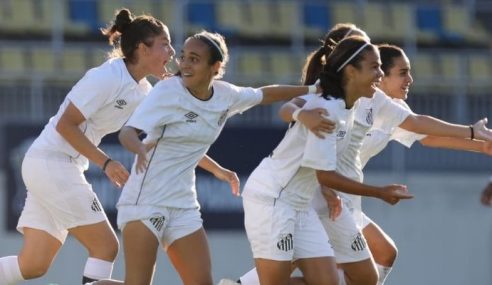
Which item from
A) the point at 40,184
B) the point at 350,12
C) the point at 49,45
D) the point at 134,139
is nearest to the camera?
the point at 134,139

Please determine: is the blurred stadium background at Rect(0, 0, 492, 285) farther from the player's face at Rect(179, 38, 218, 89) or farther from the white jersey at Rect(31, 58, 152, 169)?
the player's face at Rect(179, 38, 218, 89)

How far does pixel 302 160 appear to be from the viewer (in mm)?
7590

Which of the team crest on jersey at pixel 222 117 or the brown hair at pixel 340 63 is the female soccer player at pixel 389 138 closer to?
the brown hair at pixel 340 63

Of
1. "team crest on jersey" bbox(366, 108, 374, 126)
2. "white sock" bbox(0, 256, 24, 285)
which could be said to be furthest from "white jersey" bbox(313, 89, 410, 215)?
"white sock" bbox(0, 256, 24, 285)

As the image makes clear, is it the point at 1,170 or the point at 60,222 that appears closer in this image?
the point at 60,222

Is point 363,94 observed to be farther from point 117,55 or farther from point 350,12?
point 350,12

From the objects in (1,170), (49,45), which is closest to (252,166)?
(1,170)

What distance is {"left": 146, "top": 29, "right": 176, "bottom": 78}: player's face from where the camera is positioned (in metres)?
8.23

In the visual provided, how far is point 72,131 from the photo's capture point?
801 centimetres

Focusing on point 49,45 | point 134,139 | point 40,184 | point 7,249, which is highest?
point 134,139

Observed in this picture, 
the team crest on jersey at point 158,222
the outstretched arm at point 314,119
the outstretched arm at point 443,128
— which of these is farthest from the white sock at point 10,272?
the outstretched arm at point 443,128

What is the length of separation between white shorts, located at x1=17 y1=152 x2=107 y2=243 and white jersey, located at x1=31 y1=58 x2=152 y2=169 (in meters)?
0.08

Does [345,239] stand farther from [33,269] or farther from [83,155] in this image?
[33,269]

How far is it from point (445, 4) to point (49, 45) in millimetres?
6737
